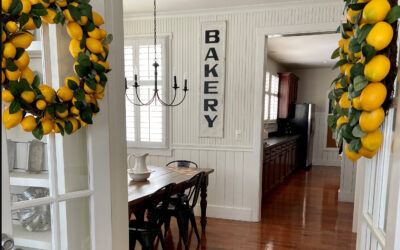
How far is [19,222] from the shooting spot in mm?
1188

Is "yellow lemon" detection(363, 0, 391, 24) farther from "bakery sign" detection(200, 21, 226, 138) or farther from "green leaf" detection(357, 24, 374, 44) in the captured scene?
"bakery sign" detection(200, 21, 226, 138)

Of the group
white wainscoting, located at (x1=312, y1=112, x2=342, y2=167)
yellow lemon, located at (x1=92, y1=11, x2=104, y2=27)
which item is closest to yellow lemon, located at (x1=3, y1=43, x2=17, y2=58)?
yellow lemon, located at (x1=92, y1=11, x2=104, y2=27)

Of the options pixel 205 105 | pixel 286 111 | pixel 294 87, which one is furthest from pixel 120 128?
pixel 294 87

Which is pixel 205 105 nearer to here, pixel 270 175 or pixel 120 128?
pixel 270 175

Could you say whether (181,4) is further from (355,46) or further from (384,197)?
(384,197)

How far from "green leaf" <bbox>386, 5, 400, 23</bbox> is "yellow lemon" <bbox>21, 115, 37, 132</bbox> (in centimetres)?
130

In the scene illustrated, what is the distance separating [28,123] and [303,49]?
5207 mm

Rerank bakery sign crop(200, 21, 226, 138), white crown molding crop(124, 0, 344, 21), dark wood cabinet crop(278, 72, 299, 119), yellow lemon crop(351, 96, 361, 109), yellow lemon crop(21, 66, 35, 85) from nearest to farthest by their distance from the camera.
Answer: yellow lemon crop(351, 96, 361, 109) → yellow lemon crop(21, 66, 35, 85) → white crown molding crop(124, 0, 344, 21) → bakery sign crop(200, 21, 226, 138) → dark wood cabinet crop(278, 72, 299, 119)

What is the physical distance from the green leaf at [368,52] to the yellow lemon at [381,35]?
10 mm

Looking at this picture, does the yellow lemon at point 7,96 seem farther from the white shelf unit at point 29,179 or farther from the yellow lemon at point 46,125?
the white shelf unit at point 29,179

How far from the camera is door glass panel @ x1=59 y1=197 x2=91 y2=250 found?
1319 millimetres

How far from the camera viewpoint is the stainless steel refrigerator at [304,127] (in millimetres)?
6934

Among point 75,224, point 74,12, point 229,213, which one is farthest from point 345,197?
point 74,12

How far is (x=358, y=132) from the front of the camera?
0.95 m
